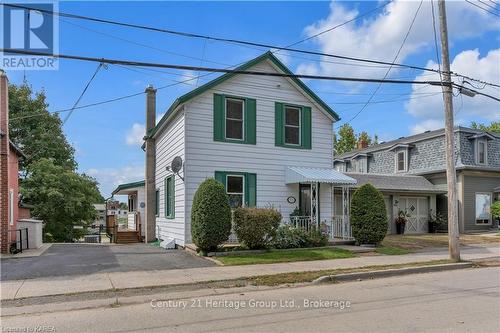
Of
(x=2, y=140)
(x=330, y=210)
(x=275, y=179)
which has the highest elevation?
(x=2, y=140)

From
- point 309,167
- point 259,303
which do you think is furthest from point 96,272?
point 309,167

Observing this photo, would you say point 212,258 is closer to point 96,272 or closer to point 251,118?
point 96,272

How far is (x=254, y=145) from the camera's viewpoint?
1741cm

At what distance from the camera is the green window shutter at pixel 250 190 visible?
17.1 m

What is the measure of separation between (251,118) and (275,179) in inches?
101

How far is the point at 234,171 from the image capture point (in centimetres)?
1691

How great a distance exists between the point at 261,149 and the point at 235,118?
1568 millimetres

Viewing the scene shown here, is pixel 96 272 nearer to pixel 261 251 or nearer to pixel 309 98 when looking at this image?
pixel 261 251

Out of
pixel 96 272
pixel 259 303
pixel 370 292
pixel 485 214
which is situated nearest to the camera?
pixel 259 303

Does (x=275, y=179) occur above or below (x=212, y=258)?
above

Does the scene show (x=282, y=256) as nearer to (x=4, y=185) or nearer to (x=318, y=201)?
(x=318, y=201)

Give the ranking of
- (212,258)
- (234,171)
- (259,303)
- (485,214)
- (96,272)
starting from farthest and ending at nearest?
(485,214)
(234,171)
(212,258)
(96,272)
(259,303)

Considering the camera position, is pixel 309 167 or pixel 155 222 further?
pixel 155 222

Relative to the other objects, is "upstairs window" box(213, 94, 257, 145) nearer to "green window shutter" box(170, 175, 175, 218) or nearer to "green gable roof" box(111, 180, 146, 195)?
"green window shutter" box(170, 175, 175, 218)
